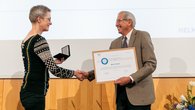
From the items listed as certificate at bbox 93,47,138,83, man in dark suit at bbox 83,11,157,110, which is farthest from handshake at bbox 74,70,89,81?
man in dark suit at bbox 83,11,157,110

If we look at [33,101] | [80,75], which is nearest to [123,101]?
[80,75]

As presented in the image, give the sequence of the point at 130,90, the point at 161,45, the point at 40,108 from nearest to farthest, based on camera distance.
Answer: the point at 40,108 → the point at 130,90 → the point at 161,45

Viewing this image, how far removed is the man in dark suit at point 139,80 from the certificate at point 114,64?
4 centimetres

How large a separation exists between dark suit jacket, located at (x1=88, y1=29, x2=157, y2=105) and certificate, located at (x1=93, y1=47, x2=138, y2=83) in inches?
2.1

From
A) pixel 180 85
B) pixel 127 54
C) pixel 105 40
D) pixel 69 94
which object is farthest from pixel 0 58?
pixel 180 85

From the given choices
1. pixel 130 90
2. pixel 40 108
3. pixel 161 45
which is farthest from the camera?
pixel 161 45

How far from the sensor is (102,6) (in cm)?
301

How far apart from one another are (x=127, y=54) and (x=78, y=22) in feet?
2.69

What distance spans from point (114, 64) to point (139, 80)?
247mm

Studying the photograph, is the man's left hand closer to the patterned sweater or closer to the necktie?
the necktie

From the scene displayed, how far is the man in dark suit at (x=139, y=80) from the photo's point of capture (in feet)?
7.47

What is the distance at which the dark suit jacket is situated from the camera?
2.27 m

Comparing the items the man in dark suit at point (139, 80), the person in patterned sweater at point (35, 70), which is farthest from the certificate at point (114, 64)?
the person in patterned sweater at point (35, 70)

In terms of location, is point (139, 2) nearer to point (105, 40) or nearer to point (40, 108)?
point (105, 40)
